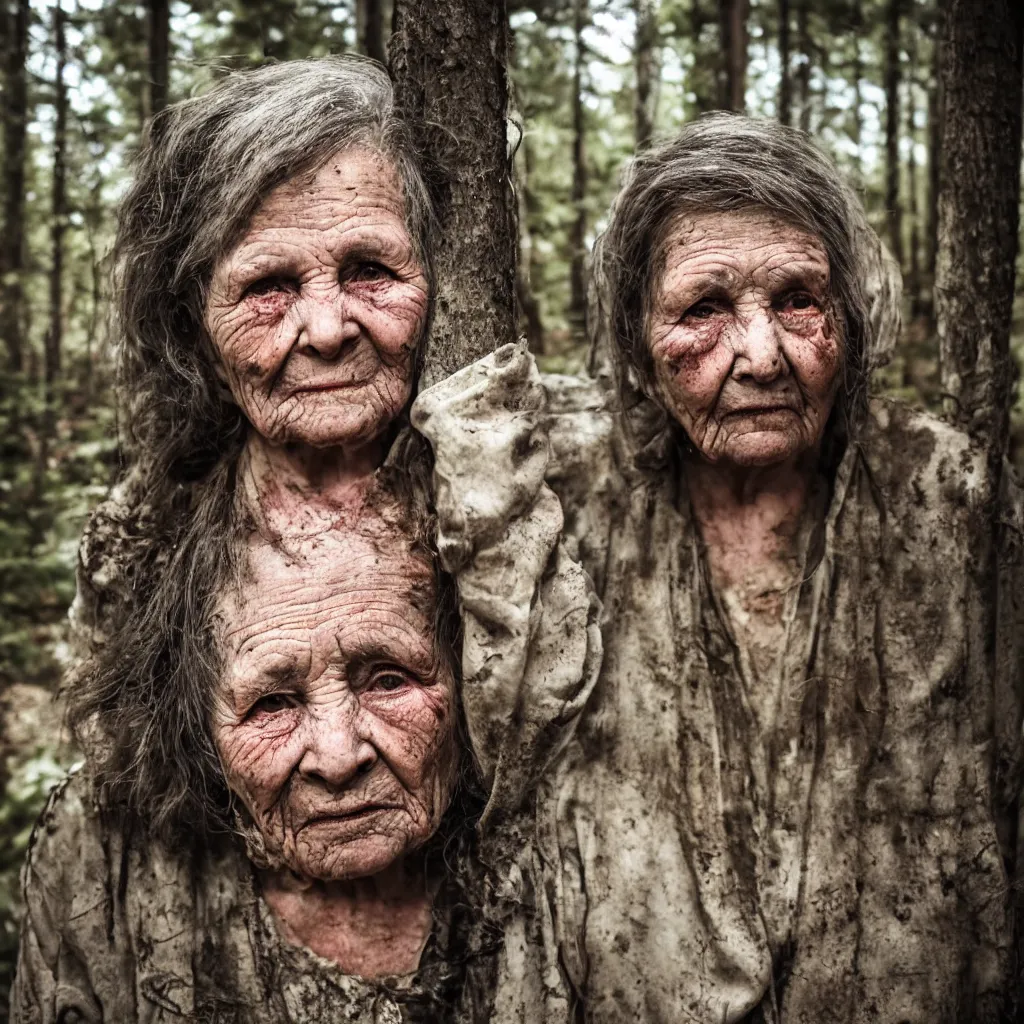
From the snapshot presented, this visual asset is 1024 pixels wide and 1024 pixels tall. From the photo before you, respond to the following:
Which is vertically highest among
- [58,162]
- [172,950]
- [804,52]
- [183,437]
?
[804,52]

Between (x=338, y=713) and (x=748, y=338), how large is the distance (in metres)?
1.37

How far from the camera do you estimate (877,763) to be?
3.10 metres

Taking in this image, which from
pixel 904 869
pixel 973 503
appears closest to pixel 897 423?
pixel 973 503

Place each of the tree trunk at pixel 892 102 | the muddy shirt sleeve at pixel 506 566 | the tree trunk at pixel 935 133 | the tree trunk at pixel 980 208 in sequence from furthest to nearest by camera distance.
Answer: the tree trunk at pixel 892 102
the tree trunk at pixel 935 133
the tree trunk at pixel 980 208
the muddy shirt sleeve at pixel 506 566

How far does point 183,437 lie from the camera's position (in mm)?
3303

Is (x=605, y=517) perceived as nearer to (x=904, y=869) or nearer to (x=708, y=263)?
(x=708, y=263)

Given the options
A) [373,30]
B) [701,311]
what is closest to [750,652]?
[701,311]

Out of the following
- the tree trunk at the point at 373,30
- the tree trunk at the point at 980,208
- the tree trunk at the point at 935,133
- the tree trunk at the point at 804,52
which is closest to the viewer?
the tree trunk at the point at 980,208

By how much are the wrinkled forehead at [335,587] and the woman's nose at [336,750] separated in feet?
0.71

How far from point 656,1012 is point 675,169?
219 centimetres

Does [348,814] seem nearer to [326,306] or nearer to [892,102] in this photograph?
[326,306]

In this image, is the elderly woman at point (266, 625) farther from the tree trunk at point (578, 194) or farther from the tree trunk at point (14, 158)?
the tree trunk at point (14, 158)

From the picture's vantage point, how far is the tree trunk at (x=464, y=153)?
118 inches

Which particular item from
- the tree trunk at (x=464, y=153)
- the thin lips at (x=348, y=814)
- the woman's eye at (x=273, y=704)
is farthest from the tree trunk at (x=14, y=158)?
the thin lips at (x=348, y=814)
